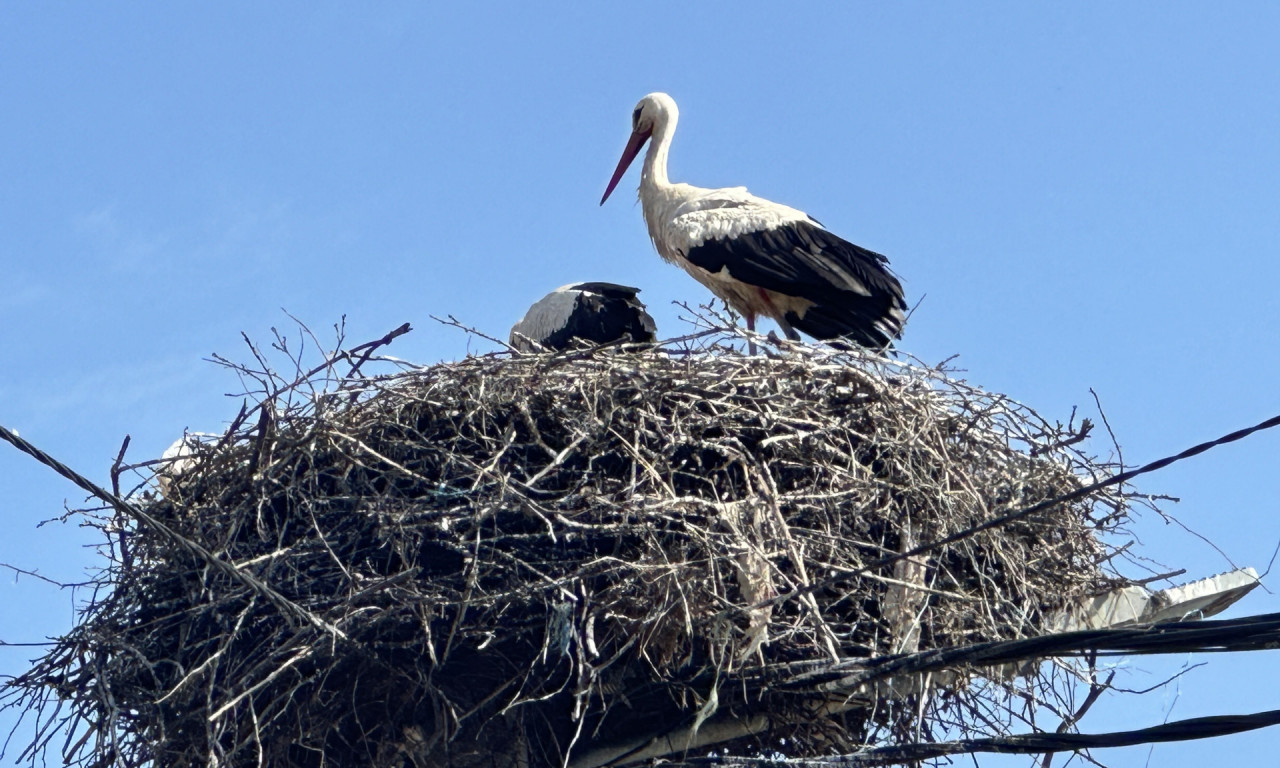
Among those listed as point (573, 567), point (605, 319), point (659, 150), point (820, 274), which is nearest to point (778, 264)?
point (820, 274)

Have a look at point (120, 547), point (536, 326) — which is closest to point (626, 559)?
point (120, 547)

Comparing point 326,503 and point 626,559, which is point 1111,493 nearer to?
point 626,559

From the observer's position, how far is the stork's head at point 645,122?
898 centimetres

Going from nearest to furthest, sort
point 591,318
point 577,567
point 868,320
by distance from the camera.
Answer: point 577,567
point 868,320
point 591,318

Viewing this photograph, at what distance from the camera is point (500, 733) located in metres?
5.37

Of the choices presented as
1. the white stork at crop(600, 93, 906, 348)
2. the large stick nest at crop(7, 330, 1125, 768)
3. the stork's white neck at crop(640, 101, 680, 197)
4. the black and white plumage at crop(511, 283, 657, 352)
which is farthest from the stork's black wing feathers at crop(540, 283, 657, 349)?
the large stick nest at crop(7, 330, 1125, 768)

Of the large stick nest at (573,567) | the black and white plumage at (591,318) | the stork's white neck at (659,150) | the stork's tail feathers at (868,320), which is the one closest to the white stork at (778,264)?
the stork's tail feathers at (868,320)

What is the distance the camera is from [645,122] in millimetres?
9078

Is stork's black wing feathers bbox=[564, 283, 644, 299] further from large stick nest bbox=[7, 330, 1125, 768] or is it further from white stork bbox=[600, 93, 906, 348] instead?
large stick nest bbox=[7, 330, 1125, 768]

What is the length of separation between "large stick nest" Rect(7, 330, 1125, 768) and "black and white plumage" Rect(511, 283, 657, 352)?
5.44 ft

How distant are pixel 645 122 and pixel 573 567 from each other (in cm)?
443

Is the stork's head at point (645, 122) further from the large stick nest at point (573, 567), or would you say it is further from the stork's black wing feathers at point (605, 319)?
the large stick nest at point (573, 567)

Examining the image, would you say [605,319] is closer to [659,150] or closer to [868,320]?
[868,320]

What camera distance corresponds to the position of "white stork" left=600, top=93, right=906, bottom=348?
291 inches
